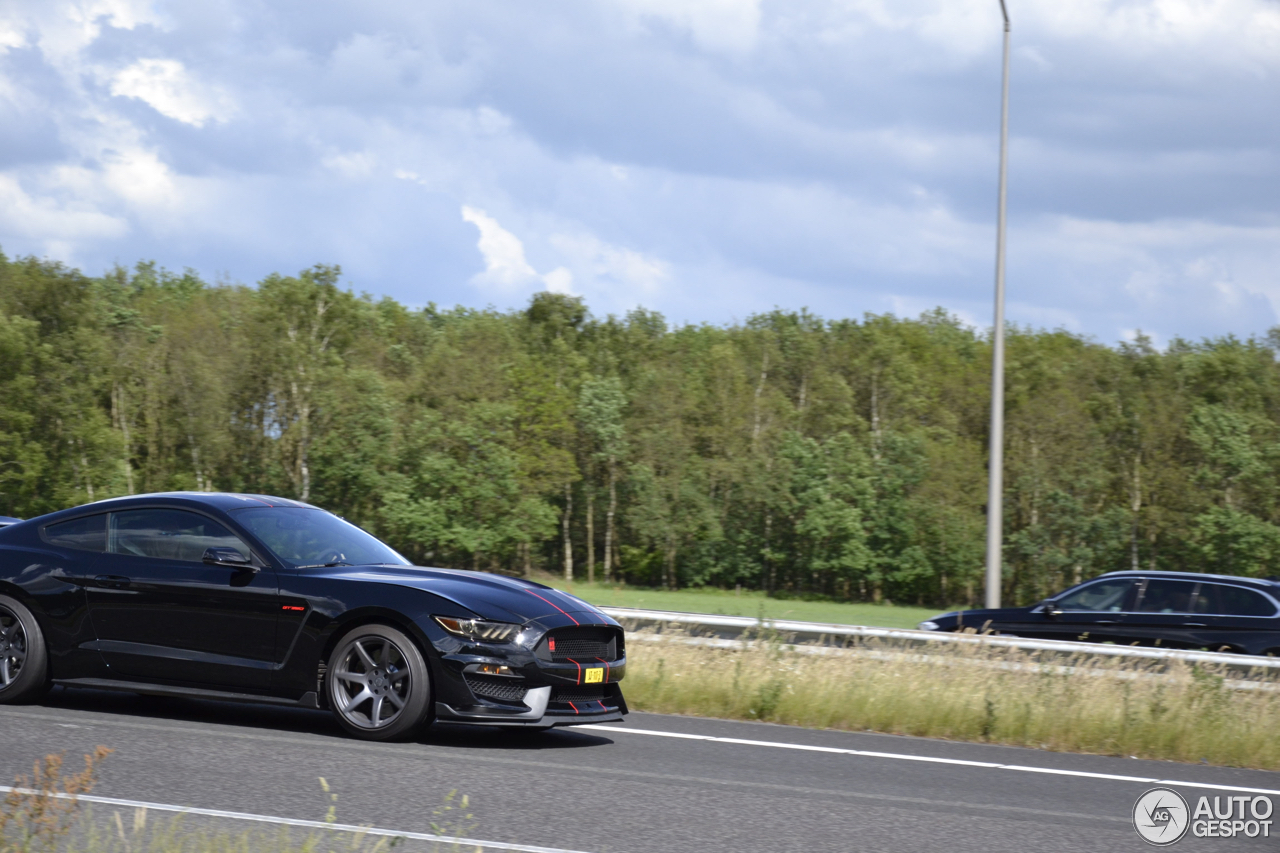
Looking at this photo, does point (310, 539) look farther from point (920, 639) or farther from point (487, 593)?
point (920, 639)

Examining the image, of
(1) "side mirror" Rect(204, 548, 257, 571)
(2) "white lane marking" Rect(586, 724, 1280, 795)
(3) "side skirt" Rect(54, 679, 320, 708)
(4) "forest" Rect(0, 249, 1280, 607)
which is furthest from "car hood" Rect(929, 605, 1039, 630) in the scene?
(4) "forest" Rect(0, 249, 1280, 607)

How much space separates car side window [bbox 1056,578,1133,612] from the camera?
14.7 meters

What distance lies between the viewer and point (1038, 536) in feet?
178

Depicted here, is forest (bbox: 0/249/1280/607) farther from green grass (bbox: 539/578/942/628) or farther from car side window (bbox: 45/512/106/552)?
car side window (bbox: 45/512/106/552)

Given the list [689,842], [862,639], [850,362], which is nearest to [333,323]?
[850,362]

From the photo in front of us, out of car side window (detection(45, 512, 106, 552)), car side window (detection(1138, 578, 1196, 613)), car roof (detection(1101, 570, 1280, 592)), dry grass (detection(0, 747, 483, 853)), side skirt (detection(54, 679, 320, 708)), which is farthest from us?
car side window (detection(1138, 578, 1196, 613))

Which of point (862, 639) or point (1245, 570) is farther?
point (1245, 570)

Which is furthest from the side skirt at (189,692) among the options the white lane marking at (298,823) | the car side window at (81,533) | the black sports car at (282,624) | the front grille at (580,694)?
the white lane marking at (298,823)

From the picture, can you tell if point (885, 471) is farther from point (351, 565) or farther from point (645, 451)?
point (351, 565)

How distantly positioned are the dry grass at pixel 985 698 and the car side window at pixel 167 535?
12.8 ft

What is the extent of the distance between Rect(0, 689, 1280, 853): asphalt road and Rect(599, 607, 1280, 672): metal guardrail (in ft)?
10.9

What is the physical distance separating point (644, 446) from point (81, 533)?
5652cm

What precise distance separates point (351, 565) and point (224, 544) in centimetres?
83

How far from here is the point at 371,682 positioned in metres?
7.76
